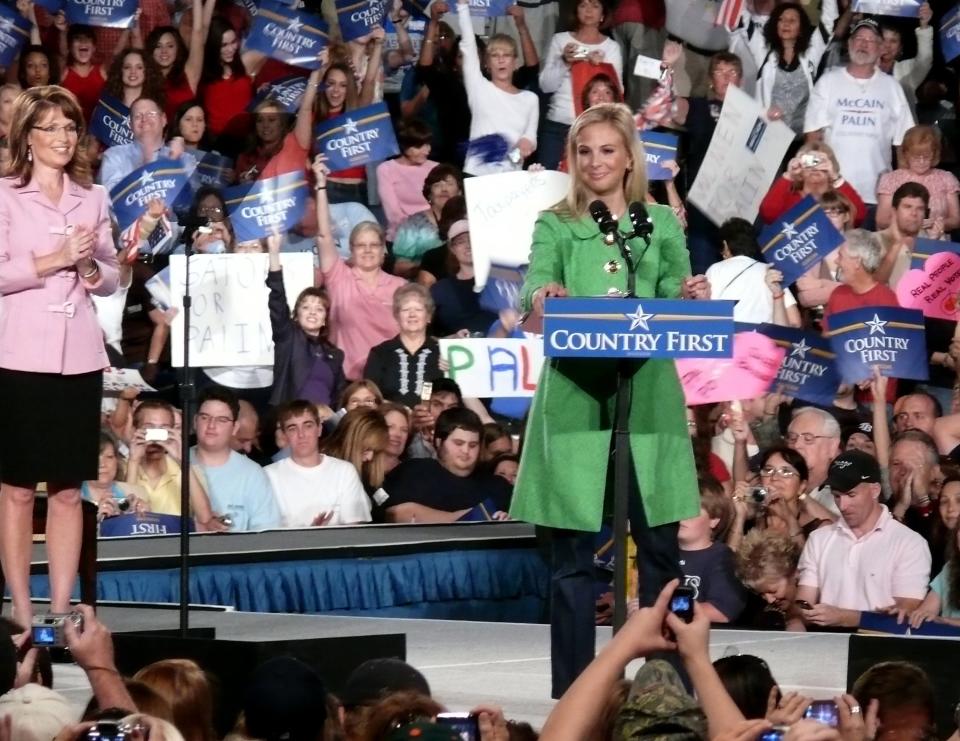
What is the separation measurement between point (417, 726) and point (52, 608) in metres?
3.46

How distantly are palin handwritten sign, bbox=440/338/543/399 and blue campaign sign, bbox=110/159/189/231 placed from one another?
188cm

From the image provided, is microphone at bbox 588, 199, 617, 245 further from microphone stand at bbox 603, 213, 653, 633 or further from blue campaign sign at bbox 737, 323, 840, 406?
blue campaign sign at bbox 737, 323, 840, 406

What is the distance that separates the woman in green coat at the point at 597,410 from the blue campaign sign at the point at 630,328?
0.24 metres

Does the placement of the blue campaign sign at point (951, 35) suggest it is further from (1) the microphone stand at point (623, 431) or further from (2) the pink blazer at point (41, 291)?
(1) the microphone stand at point (623, 431)

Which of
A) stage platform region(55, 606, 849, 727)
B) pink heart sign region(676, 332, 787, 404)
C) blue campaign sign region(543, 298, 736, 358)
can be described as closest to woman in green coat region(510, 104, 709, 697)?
blue campaign sign region(543, 298, 736, 358)

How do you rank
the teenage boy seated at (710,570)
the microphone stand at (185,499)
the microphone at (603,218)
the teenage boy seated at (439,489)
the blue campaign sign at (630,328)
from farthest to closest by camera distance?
the teenage boy seated at (439,489) → the teenage boy seated at (710,570) → the microphone stand at (185,499) → the microphone at (603,218) → the blue campaign sign at (630,328)

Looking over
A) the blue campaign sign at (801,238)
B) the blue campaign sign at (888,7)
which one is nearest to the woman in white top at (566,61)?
the blue campaign sign at (888,7)

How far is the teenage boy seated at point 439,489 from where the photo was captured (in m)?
10.4

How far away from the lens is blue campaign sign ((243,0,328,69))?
13070 mm

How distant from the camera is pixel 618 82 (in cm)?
1265

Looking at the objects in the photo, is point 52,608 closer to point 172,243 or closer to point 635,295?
point 635,295

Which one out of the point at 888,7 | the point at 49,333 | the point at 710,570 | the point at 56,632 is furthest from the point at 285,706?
the point at 888,7

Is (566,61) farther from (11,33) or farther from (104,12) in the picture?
(11,33)

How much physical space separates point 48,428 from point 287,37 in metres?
6.84
